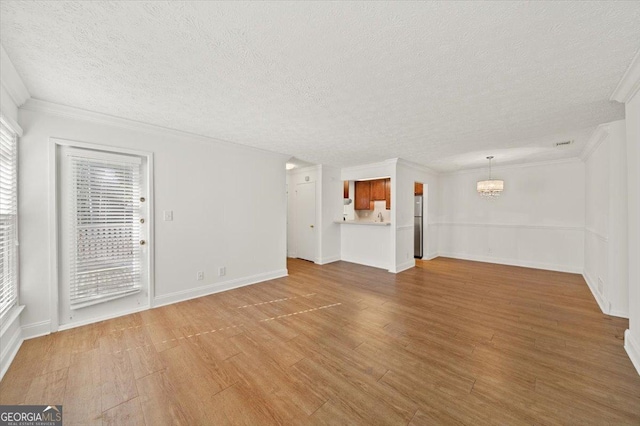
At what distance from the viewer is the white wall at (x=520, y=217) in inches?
199

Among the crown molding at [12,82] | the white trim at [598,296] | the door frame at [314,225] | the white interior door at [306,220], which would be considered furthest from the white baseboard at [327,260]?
the crown molding at [12,82]

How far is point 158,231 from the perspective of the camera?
3246mm

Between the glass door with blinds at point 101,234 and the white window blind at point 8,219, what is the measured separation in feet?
1.04

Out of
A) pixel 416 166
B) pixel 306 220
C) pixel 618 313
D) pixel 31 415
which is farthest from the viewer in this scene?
pixel 306 220

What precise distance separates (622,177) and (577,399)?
8.73ft

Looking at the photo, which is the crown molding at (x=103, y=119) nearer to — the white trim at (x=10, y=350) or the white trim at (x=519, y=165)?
the white trim at (x=10, y=350)

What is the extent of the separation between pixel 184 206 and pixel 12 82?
Answer: 1.88 meters

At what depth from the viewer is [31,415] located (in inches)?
61.5

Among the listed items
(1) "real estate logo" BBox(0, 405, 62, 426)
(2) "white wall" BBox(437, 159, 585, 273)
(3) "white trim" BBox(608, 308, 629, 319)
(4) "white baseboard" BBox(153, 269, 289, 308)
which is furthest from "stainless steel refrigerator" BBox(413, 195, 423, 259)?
(1) "real estate logo" BBox(0, 405, 62, 426)

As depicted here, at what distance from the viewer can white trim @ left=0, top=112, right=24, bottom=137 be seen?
1.97m

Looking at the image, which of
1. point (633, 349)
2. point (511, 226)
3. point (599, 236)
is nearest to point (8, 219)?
point (633, 349)

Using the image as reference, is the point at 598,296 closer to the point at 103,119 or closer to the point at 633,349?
the point at 633,349

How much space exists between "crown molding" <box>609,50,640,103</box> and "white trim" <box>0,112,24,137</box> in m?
4.80

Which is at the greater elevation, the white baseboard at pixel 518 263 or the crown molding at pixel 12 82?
the crown molding at pixel 12 82
